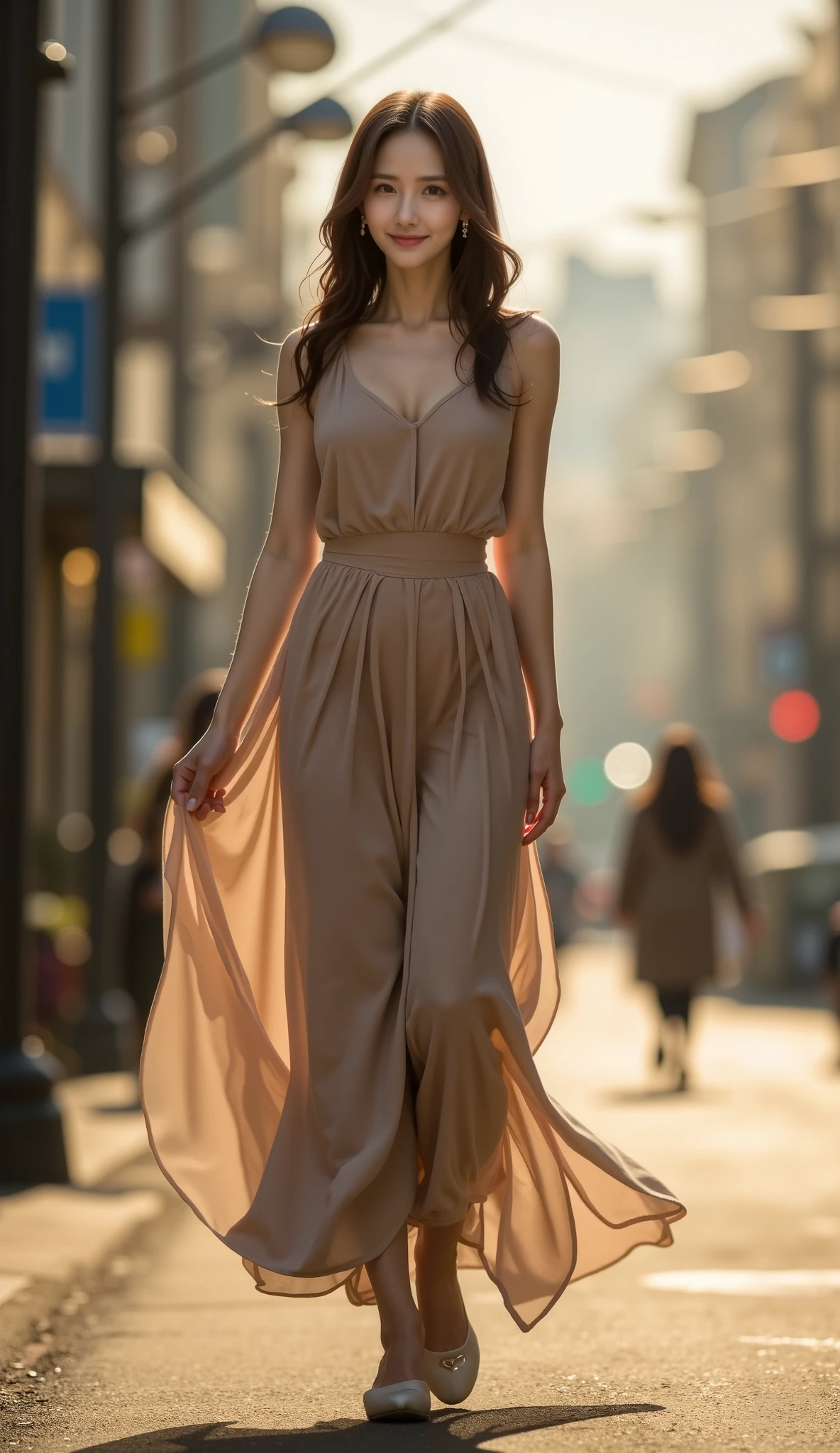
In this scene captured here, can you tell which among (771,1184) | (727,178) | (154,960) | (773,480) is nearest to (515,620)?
(771,1184)

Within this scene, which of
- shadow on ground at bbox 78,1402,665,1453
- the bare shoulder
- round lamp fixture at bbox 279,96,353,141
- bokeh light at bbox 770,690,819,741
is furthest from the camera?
bokeh light at bbox 770,690,819,741

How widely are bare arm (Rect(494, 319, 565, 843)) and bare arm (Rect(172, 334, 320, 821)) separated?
1.23ft

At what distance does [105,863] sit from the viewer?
48.6 ft

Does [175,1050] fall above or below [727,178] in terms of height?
below

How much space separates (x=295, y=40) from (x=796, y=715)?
66.0ft

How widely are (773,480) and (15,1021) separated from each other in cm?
5911

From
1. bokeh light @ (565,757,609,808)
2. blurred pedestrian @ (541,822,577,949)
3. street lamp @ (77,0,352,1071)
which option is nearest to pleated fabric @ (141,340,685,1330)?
street lamp @ (77,0,352,1071)

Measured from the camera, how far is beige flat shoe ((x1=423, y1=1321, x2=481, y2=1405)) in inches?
180

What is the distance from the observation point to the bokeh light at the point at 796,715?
99.6 ft

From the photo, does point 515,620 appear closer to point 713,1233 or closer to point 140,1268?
point 140,1268

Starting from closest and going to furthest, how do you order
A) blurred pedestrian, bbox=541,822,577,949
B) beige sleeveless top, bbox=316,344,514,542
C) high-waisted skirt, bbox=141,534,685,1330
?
1. high-waisted skirt, bbox=141,534,685,1330
2. beige sleeveless top, bbox=316,344,514,542
3. blurred pedestrian, bbox=541,822,577,949

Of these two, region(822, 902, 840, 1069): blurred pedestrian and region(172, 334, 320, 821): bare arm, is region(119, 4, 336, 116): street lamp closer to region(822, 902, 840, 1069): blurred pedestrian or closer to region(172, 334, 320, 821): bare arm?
region(822, 902, 840, 1069): blurred pedestrian

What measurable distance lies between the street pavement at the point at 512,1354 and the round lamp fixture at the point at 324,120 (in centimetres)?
749

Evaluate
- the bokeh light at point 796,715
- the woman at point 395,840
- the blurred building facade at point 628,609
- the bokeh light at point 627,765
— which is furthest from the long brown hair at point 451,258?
the bokeh light at point 627,765
